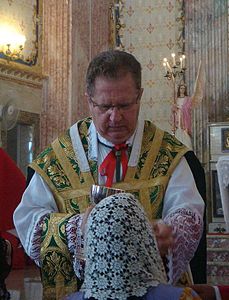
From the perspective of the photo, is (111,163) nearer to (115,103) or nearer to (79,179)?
(79,179)

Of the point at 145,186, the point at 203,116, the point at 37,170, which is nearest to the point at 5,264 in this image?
the point at 37,170

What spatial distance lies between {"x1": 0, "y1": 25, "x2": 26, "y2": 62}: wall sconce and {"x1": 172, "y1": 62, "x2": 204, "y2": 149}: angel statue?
4.49 metres

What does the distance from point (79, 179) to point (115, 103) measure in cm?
48

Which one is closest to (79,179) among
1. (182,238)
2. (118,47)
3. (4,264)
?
(182,238)

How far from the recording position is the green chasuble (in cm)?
292

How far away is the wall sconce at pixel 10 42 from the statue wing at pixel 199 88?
4.80 meters

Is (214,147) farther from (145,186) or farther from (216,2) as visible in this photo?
(145,186)

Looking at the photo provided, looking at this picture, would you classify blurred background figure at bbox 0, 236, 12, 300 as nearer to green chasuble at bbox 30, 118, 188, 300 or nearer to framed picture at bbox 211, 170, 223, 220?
green chasuble at bbox 30, 118, 188, 300

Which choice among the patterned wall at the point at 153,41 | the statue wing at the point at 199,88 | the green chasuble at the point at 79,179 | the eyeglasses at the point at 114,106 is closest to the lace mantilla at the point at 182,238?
the green chasuble at the point at 79,179

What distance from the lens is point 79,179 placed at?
3.19 meters

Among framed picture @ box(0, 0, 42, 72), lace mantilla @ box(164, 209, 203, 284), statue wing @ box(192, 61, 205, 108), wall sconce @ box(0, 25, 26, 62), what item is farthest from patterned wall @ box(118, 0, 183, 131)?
lace mantilla @ box(164, 209, 203, 284)

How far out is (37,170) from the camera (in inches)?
125

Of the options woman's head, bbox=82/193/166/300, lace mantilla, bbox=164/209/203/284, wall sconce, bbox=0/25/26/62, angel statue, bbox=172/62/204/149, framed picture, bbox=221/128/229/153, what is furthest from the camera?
angel statue, bbox=172/62/204/149

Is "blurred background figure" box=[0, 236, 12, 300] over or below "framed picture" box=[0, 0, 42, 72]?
below
